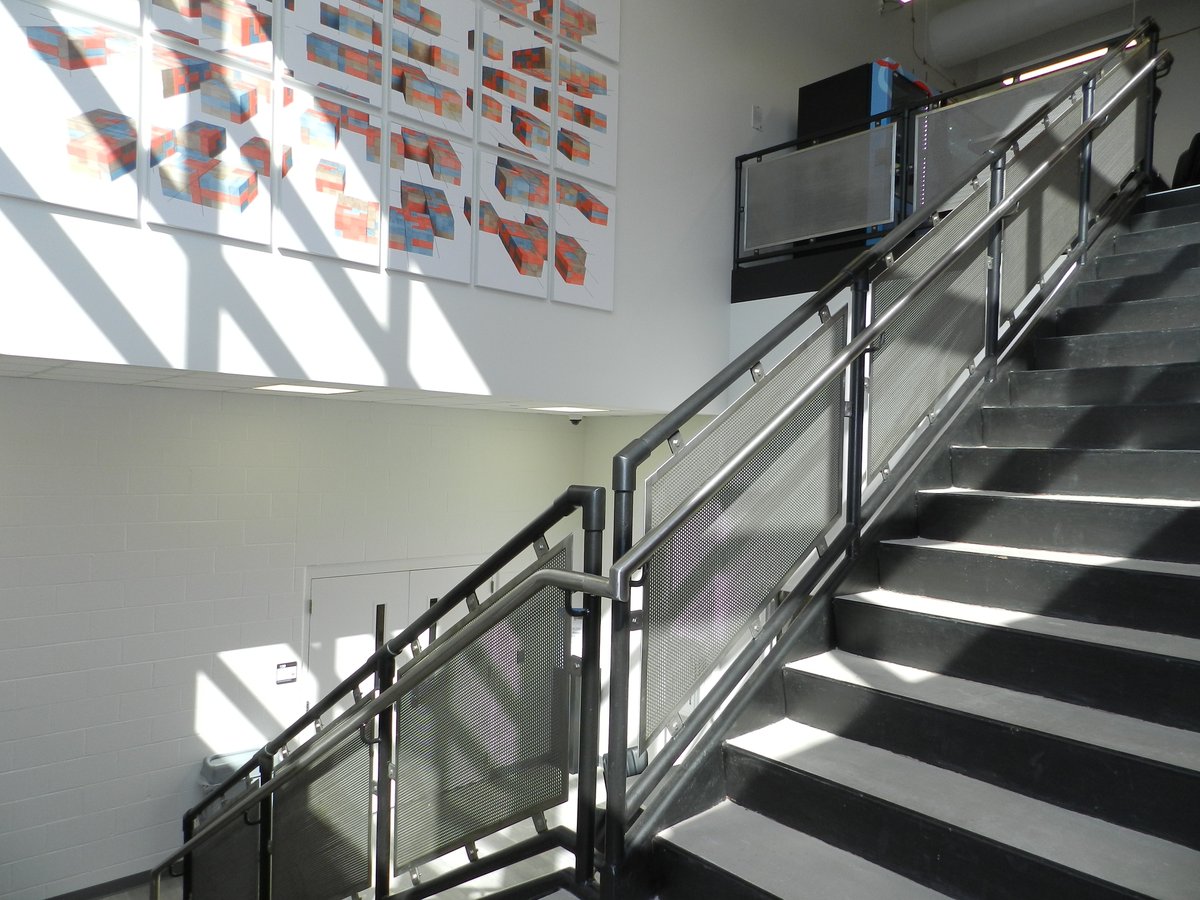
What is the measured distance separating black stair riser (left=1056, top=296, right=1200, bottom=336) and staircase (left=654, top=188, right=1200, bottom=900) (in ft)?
0.07

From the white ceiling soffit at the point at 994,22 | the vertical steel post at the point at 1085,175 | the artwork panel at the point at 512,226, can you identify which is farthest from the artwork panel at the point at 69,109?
the white ceiling soffit at the point at 994,22

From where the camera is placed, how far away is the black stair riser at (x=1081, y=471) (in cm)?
225

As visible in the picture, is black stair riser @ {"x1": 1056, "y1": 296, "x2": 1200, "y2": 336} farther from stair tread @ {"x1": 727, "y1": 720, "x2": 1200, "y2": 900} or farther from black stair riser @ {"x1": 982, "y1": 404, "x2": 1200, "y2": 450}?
stair tread @ {"x1": 727, "y1": 720, "x2": 1200, "y2": 900}

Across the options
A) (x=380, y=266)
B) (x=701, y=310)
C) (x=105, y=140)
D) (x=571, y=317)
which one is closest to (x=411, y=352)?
(x=380, y=266)

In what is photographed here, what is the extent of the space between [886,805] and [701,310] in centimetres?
400

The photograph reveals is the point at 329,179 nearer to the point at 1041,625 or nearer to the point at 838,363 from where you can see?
the point at 838,363

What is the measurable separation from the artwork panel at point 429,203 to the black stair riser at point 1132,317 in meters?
2.65

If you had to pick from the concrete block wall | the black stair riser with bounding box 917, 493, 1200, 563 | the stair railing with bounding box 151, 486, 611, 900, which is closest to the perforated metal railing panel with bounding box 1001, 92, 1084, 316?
the black stair riser with bounding box 917, 493, 1200, 563

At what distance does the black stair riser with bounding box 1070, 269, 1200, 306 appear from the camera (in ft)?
9.70

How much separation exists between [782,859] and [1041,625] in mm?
864

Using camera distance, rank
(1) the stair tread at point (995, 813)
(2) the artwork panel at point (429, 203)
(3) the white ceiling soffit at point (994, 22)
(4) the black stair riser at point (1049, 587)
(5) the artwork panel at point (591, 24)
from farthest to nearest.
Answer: (3) the white ceiling soffit at point (994, 22)
(5) the artwork panel at point (591, 24)
(2) the artwork panel at point (429, 203)
(4) the black stair riser at point (1049, 587)
(1) the stair tread at point (995, 813)

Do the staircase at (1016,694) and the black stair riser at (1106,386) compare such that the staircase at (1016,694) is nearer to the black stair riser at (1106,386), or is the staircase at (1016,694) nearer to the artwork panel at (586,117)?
the black stair riser at (1106,386)

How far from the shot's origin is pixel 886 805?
1700 mm

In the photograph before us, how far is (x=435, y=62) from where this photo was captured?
399 centimetres
